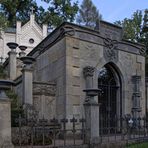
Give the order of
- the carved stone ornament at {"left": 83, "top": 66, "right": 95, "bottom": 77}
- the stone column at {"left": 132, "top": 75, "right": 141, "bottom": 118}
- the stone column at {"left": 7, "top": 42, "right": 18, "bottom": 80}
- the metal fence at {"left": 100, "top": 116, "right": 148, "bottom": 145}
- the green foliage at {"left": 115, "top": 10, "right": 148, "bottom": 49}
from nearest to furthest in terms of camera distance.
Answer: the metal fence at {"left": 100, "top": 116, "right": 148, "bottom": 145}, the carved stone ornament at {"left": 83, "top": 66, "right": 95, "bottom": 77}, the stone column at {"left": 132, "top": 75, "right": 141, "bottom": 118}, the stone column at {"left": 7, "top": 42, "right": 18, "bottom": 80}, the green foliage at {"left": 115, "top": 10, "right": 148, "bottom": 49}

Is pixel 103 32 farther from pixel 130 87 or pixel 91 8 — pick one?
pixel 91 8

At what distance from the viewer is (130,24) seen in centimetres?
3522

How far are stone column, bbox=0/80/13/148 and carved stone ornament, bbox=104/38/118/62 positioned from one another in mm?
7730

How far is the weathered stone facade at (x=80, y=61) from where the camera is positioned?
48.1 feet

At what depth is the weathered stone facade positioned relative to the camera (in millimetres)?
14656

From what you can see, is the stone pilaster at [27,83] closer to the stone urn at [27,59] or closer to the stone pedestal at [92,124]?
the stone urn at [27,59]

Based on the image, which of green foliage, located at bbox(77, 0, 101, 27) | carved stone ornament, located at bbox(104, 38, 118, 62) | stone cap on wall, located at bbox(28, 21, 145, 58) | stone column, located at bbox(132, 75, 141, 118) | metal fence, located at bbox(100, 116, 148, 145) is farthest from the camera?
green foliage, located at bbox(77, 0, 101, 27)

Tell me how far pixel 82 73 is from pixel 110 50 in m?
2.37

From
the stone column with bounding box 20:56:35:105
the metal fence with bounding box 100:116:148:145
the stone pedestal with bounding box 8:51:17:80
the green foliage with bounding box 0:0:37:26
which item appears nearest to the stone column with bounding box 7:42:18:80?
the stone pedestal with bounding box 8:51:17:80

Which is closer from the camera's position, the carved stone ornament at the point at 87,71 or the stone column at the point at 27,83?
the stone column at the point at 27,83

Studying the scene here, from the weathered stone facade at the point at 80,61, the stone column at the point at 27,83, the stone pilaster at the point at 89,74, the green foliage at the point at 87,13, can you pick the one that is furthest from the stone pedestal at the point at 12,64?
the green foliage at the point at 87,13

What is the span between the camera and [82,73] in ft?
49.7

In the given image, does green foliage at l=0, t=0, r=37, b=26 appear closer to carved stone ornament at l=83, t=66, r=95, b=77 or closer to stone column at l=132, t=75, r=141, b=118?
stone column at l=132, t=75, r=141, b=118

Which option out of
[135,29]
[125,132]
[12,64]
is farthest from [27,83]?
[135,29]
